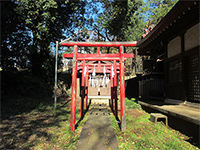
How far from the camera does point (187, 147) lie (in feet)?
11.4

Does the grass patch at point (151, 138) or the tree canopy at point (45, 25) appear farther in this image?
the tree canopy at point (45, 25)

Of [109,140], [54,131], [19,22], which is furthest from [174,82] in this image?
[19,22]

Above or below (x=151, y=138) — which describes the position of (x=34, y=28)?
above

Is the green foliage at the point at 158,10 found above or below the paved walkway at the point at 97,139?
above

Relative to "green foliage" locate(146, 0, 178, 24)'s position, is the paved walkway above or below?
below

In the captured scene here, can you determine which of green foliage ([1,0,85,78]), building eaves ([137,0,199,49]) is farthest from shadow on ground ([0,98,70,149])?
green foliage ([1,0,85,78])

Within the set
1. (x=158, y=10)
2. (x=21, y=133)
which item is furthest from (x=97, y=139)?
(x=158, y=10)

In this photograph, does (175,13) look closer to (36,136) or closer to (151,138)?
(151,138)

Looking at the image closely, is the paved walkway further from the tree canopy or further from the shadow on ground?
the tree canopy

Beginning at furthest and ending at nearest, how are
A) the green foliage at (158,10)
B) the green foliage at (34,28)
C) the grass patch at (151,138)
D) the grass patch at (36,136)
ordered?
the green foliage at (158,10)
the green foliage at (34,28)
the grass patch at (36,136)
the grass patch at (151,138)

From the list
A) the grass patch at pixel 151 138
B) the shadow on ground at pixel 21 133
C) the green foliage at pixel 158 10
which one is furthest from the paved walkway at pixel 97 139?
the green foliage at pixel 158 10

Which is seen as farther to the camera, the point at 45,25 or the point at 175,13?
the point at 45,25

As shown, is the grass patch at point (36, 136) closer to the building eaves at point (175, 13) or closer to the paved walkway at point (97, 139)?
the paved walkway at point (97, 139)

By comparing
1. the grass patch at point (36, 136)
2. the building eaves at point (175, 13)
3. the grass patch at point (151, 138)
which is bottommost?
the grass patch at point (36, 136)
